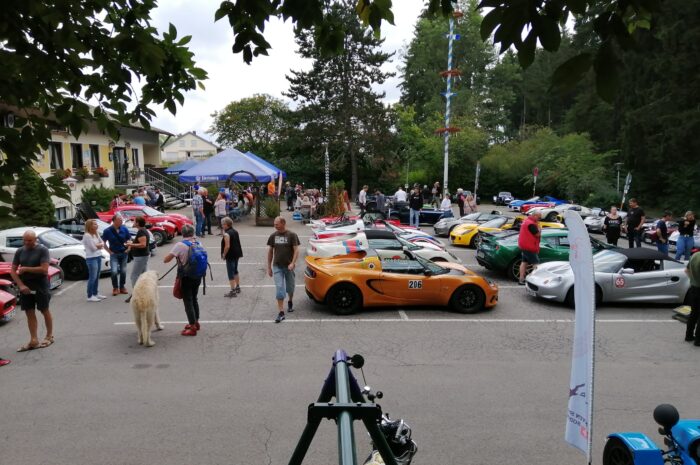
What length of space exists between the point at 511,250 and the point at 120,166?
28.2 m

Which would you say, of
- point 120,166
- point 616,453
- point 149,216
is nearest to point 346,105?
point 120,166

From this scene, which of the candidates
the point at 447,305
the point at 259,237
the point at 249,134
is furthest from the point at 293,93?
the point at 447,305

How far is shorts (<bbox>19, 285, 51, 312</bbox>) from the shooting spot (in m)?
7.79

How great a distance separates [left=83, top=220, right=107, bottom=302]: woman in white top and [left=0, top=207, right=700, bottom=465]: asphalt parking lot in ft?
1.16

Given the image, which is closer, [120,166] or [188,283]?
[188,283]

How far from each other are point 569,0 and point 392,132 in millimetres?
44677

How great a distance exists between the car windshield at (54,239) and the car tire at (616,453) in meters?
12.8

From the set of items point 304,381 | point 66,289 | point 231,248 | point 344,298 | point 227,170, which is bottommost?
point 304,381

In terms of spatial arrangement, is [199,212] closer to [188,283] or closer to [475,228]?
[475,228]

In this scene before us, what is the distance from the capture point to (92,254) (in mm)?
10742

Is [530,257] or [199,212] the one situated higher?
[199,212]

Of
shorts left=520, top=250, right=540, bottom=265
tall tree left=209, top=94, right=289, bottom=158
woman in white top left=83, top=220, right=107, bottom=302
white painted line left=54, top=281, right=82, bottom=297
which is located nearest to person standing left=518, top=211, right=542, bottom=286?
shorts left=520, top=250, right=540, bottom=265

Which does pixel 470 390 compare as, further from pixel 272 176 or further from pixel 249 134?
pixel 249 134

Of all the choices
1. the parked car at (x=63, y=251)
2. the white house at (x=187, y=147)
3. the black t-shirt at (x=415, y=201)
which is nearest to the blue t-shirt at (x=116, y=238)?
the parked car at (x=63, y=251)
